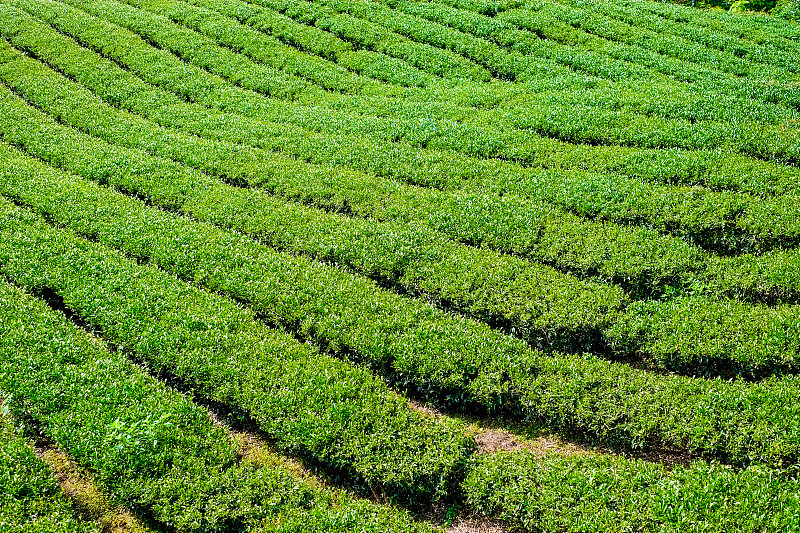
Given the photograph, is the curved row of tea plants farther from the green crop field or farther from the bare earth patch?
the bare earth patch

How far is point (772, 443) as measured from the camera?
1074cm

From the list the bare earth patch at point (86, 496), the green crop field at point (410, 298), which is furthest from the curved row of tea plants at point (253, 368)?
the bare earth patch at point (86, 496)

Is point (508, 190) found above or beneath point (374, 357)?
above

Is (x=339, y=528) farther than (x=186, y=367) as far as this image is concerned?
No

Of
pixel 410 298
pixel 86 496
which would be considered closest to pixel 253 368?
pixel 86 496

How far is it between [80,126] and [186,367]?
50.8ft

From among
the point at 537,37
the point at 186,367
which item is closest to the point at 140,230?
the point at 186,367

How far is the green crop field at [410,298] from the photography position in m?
10.9

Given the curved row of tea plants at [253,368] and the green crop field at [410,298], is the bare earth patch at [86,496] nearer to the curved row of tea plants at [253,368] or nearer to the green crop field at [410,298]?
the green crop field at [410,298]

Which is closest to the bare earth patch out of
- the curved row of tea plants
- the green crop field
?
the green crop field

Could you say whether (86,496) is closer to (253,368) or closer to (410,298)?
(253,368)

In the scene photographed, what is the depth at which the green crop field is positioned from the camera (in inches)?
428

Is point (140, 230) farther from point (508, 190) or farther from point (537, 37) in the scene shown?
point (537, 37)

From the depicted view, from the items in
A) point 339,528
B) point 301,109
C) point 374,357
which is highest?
point 301,109
